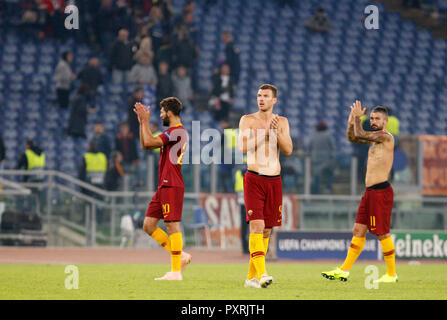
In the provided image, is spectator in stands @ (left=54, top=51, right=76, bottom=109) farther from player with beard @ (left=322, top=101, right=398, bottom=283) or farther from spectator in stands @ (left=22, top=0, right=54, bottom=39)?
player with beard @ (left=322, top=101, right=398, bottom=283)

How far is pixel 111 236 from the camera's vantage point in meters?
19.2

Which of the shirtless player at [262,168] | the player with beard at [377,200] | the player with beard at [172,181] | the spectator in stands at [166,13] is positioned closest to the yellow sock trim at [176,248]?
the player with beard at [172,181]

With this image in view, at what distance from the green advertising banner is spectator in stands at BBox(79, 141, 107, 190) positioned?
668 centimetres

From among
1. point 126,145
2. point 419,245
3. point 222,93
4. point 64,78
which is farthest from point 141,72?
point 419,245

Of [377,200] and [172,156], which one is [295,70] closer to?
[377,200]

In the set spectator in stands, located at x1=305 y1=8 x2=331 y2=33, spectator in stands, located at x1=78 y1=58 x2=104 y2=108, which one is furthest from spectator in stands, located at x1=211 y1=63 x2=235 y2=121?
spectator in stands, located at x1=305 y1=8 x2=331 y2=33

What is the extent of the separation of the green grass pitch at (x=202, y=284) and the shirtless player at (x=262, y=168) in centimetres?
54

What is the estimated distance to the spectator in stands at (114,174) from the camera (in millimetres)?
19531

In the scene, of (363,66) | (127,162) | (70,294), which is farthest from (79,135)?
(70,294)

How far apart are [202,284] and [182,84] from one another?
13465 millimetres

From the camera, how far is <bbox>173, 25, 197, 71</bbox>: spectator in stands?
23.4 metres

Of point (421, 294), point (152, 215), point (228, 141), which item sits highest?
point (228, 141)
